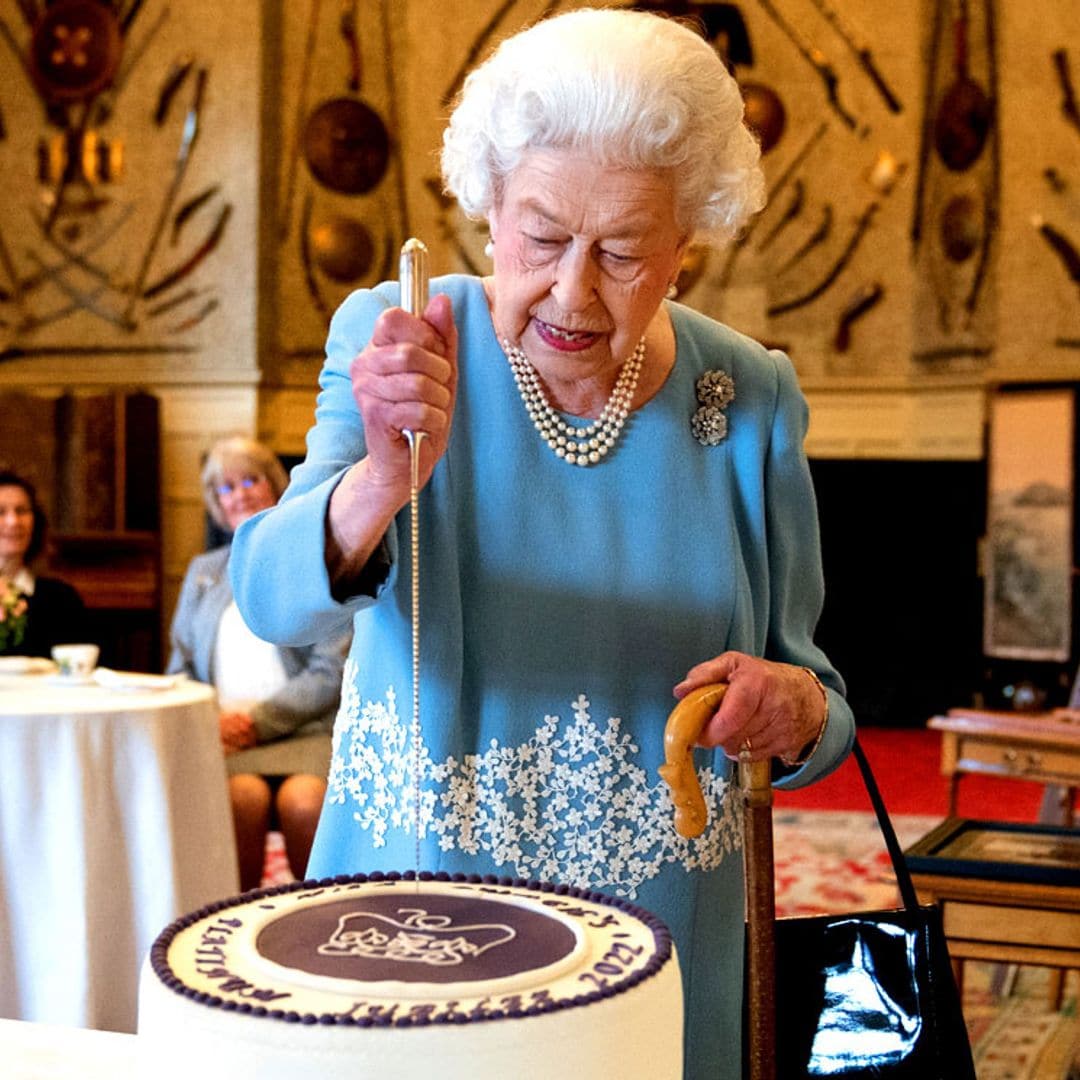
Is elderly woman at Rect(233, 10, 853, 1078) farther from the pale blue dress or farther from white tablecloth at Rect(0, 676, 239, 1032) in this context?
white tablecloth at Rect(0, 676, 239, 1032)

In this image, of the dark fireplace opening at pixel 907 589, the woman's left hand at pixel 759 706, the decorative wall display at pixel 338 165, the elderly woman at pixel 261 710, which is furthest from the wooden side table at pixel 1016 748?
the decorative wall display at pixel 338 165

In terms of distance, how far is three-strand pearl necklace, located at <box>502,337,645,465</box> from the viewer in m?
1.64

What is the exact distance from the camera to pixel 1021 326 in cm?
1139

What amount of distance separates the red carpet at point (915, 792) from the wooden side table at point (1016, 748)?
101 inches

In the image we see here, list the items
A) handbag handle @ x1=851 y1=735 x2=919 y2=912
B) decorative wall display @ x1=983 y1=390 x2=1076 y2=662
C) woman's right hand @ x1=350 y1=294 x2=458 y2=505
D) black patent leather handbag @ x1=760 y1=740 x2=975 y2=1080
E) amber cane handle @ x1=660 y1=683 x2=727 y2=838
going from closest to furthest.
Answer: woman's right hand @ x1=350 y1=294 x2=458 y2=505 < amber cane handle @ x1=660 y1=683 x2=727 y2=838 < handbag handle @ x1=851 y1=735 x2=919 y2=912 < black patent leather handbag @ x1=760 y1=740 x2=975 y2=1080 < decorative wall display @ x1=983 y1=390 x2=1076 y2=662

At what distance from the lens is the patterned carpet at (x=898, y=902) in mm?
4574

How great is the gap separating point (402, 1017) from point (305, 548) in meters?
0.58

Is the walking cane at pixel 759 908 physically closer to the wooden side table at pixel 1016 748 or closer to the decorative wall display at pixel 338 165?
the wooden side table at pixel 1016 748

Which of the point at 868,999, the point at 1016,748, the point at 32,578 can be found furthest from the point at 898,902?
the point at 868,999

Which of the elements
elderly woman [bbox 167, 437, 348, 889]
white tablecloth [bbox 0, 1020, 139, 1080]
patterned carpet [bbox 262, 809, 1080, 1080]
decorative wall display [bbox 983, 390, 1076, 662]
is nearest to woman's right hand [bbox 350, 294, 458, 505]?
white tablecloth [bbox 0, 1020, 139, 1080]

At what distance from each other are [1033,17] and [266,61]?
5621 millimetres

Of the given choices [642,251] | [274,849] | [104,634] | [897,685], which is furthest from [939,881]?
[104,634]

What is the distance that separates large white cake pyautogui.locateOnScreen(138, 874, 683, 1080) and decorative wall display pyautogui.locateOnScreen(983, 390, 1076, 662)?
1027 centimetres

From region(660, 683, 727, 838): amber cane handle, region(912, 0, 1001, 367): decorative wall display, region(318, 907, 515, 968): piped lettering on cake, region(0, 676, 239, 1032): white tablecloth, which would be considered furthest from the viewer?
region(912, 0, 1001, 367): decorative wall display
